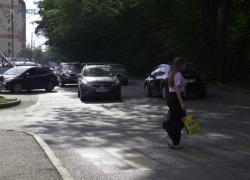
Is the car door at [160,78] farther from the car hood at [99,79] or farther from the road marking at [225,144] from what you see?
the road marking at [225,144]

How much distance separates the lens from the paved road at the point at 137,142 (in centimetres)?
Result: 646

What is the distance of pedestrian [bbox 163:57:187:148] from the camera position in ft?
26.5

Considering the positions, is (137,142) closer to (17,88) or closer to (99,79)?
(99,79)

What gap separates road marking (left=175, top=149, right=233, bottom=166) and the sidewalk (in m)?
2.11

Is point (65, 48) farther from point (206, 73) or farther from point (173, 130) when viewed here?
point (173, 130)

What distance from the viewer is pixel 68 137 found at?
32.2 ft

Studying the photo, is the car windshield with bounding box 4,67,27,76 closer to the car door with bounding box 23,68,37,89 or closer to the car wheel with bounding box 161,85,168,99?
the car door with bounding box 23,68,37,89

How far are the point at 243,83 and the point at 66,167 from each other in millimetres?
22258

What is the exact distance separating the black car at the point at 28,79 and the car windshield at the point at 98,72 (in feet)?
21.0

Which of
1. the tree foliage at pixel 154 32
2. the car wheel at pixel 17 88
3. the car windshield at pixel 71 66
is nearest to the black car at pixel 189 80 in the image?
the tree foliage at pixel 154 32

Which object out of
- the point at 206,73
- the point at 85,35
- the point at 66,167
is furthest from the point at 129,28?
the point at 66,167

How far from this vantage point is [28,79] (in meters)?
27.2

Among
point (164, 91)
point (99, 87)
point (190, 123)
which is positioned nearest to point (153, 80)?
point (164, 91)

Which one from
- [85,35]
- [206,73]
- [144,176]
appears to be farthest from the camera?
[85,35]
